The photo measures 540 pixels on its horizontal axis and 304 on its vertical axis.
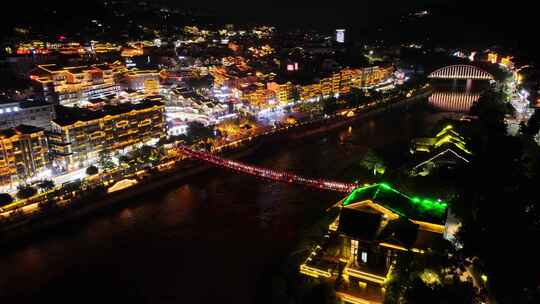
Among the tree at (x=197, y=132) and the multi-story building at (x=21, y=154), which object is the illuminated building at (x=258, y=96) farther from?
the multi-story building at (x=21, y=154)

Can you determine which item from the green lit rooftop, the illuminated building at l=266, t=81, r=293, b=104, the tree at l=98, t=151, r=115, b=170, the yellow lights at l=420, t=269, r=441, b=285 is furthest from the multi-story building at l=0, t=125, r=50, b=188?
the illuminated building at l=266, t=81, r=293, b=104

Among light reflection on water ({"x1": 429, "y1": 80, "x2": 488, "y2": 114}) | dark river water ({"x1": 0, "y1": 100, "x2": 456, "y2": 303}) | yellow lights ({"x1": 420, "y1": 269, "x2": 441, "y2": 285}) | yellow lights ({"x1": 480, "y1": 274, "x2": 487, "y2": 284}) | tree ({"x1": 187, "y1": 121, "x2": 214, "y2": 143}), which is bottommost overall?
light reflection on water ({"x1": 429, "y1": 80, "x2": 488, "y2": 114})

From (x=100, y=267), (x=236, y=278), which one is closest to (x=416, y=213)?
(x=236, y=278)

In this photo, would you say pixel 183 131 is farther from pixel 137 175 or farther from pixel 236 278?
pixel 236 278

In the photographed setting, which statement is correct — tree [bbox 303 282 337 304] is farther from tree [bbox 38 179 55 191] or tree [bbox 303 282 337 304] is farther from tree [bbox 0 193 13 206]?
tree [bbox 38 179 55 191]

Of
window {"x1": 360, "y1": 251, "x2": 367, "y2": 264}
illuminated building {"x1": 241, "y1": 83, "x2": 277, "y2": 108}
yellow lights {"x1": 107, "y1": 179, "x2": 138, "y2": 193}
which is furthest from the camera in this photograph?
illuminated building {"x1": 241, "y1": 83, "x2": 277, "y2": 108}
